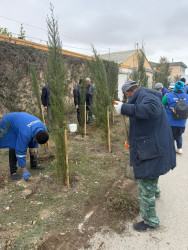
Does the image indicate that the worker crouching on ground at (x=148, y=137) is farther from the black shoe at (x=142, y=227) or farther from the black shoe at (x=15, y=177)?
the black shoe at (x=15, y=177)

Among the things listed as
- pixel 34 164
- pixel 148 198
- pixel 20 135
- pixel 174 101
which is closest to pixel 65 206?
pixel 148 198

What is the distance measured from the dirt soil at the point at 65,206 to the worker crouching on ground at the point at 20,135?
0.40 m

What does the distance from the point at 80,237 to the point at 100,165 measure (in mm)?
2168

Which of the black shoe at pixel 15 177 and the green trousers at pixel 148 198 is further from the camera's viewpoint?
the black shoe at pixel 15 177

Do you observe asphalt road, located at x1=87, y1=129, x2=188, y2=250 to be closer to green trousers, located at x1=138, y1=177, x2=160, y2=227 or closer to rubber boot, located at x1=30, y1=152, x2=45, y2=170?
green trousers, located at x1=138, y1=177, x2=160, y2=227

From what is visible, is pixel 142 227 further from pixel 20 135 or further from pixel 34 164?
pixel 34 164

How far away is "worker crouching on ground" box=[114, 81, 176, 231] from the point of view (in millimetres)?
2012

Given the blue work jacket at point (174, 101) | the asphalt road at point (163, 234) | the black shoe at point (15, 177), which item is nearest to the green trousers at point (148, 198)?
the asphalt road at point (163, 234)

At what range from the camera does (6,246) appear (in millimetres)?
2158

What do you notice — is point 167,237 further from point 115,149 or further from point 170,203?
point 115,149

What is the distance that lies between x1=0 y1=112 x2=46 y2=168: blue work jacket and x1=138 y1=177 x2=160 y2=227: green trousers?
2.04 meters

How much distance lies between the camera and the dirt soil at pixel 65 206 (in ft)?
7.58

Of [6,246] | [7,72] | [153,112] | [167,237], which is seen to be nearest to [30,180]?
[6,246]

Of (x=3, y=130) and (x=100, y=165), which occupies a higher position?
(x=3, y=130)
